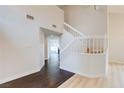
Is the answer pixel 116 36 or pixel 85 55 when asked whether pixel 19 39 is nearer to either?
pixel 85 55

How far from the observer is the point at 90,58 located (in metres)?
6.01

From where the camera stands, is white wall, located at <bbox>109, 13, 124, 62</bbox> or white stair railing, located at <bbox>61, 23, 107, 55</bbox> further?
white wall, located at <bbox>109, 13, 124, 62</bbox>

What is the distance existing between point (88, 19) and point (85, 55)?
3312 mm

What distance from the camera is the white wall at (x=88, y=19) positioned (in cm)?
799

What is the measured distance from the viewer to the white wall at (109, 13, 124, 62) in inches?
370

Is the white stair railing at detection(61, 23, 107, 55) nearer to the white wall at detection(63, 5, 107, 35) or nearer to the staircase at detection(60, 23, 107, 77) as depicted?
the staircase at detection(60, 23, 107, 77)

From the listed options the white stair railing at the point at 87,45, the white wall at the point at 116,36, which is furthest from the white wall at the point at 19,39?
the white wall at the point at 116,36

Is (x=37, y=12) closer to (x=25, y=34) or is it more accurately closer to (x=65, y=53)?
(x=25, y=34)

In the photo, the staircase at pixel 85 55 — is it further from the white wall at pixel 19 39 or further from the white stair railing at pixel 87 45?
the white wall at pixel 19 39

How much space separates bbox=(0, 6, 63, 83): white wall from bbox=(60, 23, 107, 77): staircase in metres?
1.55

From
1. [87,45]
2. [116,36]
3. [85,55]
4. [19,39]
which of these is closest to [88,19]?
[116,36]

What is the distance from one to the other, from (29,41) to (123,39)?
20.8 feet

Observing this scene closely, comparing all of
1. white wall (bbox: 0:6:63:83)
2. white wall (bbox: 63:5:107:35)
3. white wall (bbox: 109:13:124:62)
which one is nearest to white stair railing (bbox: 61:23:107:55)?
white wall (bbox: 63:5:107:35)
